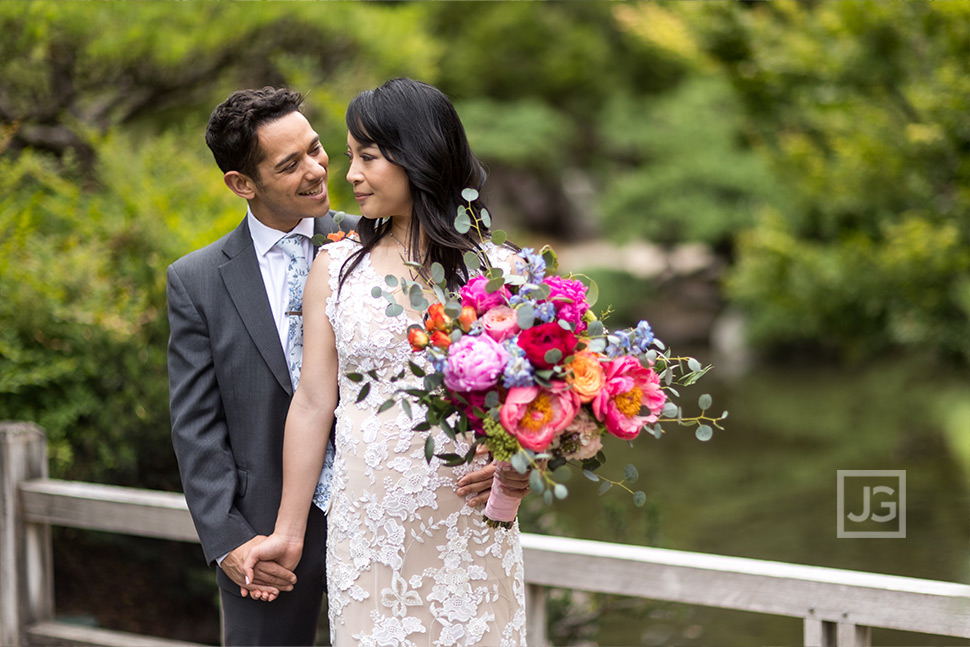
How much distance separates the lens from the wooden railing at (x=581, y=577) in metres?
2.46

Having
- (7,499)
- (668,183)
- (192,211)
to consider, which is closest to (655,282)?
(668,183)

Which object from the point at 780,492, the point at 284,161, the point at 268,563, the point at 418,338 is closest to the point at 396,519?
the point at 268,563

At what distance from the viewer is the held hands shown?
2.23 meters

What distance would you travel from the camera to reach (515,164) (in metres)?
15.6

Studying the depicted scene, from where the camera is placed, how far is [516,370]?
1788 millimetres

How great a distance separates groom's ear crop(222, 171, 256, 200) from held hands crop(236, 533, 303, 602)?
2.75 ft

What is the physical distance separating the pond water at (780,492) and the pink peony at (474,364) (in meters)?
2.33

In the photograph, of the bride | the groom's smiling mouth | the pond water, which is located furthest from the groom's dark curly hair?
the pond water

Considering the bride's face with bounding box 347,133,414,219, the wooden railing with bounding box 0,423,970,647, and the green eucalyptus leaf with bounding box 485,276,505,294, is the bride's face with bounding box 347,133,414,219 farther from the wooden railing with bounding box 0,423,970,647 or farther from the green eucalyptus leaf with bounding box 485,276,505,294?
the wooden railing with bounding box 0,423,970,647

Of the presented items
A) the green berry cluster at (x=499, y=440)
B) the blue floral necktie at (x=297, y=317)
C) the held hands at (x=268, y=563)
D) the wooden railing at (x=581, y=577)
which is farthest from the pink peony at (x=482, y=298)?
the wooden railing at (x=581, y=577)

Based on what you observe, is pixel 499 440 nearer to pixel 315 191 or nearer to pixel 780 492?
pixel 315 191

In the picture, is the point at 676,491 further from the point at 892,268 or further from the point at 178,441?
the point at 178,441

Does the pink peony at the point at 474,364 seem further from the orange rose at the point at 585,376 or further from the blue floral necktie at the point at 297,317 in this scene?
the blue floral necktie at the point at 297,317

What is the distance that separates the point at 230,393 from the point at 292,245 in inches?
15.9
